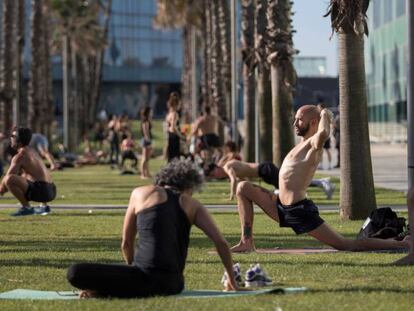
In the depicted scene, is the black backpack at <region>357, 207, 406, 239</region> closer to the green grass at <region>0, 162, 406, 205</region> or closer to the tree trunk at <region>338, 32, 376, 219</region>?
the tree trunk at <region>338, 32, 376, 219</region>

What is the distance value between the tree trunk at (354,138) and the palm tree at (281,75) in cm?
925

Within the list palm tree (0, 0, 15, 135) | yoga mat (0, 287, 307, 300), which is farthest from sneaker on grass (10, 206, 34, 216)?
palm tree (0, 0, 15, 135)

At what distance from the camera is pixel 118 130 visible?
153 feet

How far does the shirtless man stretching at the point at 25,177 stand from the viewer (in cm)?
1930

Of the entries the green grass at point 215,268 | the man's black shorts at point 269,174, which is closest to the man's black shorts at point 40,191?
the green grass at point 215,268

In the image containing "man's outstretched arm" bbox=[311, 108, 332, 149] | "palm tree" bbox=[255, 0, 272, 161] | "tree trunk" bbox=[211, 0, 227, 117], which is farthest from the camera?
"tree trunk" bbox=[211, 0, 227, 117]

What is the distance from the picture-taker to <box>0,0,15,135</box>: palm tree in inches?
1811

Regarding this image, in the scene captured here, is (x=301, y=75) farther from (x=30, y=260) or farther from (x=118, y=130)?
(x=30, y=260)

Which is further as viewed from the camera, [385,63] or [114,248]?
[385,63]

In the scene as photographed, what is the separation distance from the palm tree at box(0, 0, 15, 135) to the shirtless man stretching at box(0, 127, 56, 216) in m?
26.6

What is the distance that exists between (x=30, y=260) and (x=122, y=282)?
148 inches

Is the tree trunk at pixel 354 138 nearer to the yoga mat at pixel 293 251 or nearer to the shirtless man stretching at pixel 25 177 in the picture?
the yoga mat at pixel 293 251

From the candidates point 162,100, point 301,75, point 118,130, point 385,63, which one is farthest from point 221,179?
point 162,100

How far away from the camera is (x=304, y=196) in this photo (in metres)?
12.8
